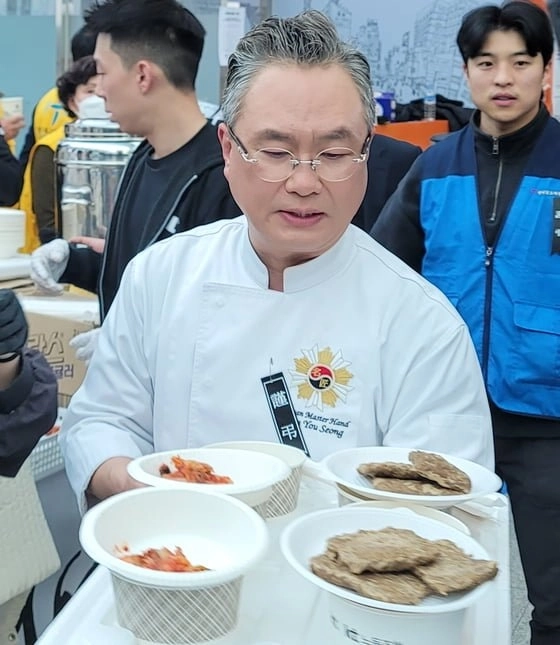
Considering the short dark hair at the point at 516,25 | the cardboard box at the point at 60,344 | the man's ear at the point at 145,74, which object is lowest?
the cardboard box at the point at 60,344

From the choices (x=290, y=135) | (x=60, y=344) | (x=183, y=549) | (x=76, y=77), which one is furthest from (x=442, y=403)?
(x=76, y=77)

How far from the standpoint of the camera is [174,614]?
2.34 ft

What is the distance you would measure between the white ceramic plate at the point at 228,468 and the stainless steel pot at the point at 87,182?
172 cm

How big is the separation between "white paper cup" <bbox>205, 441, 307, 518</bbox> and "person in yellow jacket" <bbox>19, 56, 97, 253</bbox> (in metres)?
2.36

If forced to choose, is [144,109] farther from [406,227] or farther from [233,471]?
[233,471]

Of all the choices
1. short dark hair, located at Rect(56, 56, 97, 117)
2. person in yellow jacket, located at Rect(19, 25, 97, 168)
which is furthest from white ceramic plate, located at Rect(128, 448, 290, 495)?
person in yellow jacket, located at Rect(19, 25, 97, 168)

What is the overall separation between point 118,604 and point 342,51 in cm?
82

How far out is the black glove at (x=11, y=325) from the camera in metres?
1.38

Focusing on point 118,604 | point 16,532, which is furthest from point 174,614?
point 16,532

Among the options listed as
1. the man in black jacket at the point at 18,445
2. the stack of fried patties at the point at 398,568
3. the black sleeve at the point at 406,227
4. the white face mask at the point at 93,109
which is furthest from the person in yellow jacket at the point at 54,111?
the stack of fried patties at the point at 398,568

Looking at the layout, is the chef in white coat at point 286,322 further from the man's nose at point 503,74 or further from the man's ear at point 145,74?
the man's nose at point 503,74

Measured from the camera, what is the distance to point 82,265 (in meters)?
2.52

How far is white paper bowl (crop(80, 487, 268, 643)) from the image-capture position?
71 centimetres

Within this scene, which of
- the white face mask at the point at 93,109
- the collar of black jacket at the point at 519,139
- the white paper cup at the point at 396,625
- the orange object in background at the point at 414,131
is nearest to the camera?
the white paper cup at the point at 396,625
